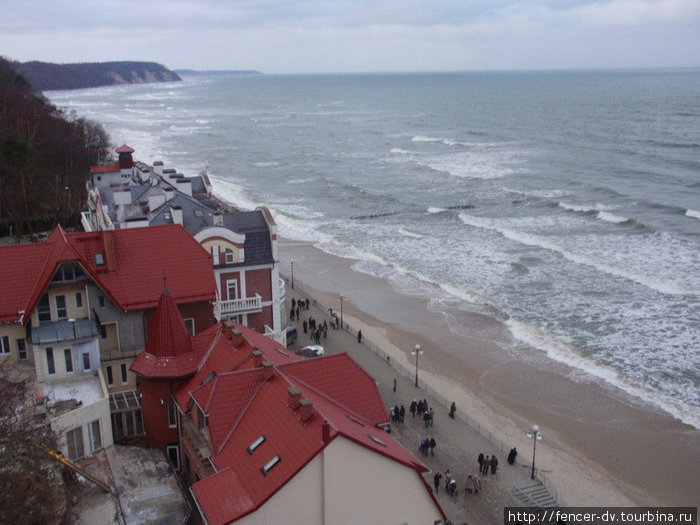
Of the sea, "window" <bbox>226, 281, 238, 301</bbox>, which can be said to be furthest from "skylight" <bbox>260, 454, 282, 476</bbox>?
the sea

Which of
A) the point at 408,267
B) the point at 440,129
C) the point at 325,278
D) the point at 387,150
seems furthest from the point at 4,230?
the point at 440,129

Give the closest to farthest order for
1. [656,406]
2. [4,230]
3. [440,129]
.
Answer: [656,406] → [4,230] → [440,129]

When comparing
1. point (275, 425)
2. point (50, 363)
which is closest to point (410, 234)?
point (50, 363)

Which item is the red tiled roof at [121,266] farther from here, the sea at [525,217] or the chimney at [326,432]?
the sea at [525,217]

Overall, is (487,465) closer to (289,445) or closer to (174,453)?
(289,445)

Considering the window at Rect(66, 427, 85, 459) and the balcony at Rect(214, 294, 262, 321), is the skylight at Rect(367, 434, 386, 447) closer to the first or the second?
the window at Rect(66, 427, 85, 459)

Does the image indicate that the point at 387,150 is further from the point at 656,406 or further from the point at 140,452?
the point at 140,452

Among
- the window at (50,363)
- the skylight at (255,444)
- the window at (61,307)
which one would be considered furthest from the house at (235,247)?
the skylight at (255,444)
